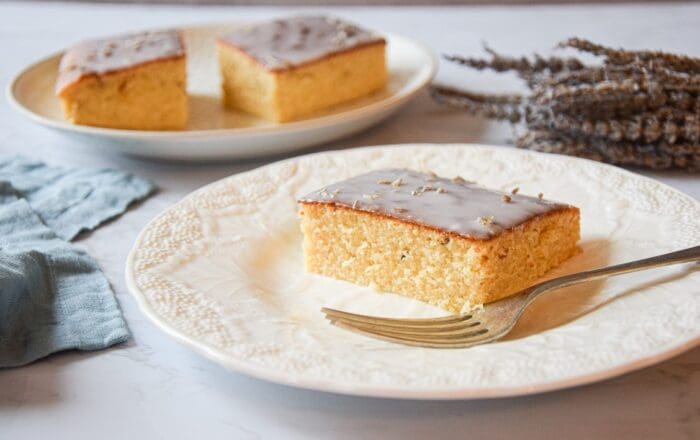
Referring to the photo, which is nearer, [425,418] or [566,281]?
[425,418]

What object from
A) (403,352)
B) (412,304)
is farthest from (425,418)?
(412,304)

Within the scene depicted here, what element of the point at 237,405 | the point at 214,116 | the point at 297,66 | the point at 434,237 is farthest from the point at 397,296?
the point at 214,116

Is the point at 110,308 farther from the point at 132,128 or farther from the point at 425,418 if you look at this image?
the point at 132,128

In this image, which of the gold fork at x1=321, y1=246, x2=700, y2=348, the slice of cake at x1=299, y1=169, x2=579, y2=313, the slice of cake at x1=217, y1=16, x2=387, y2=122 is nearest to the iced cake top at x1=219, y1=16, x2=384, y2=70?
the slice of cake at x1=217, y1=16, x2=387, y2=122

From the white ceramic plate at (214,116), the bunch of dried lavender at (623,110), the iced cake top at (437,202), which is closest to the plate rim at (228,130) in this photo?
the white ceramic plate at (214,116)

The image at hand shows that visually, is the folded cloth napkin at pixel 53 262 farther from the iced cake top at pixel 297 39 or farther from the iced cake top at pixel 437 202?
the iced cake top at pixel 297 39

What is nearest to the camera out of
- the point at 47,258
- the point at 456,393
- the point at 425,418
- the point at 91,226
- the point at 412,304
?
the point at 456,393

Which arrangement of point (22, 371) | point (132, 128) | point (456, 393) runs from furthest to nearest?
point (132, 128) < point (22, 371) < point (456, 393)

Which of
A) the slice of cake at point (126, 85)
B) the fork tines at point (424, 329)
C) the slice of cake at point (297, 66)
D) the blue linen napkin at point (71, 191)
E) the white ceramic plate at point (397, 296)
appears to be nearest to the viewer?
the white ceramic plate at point (397, 296)
